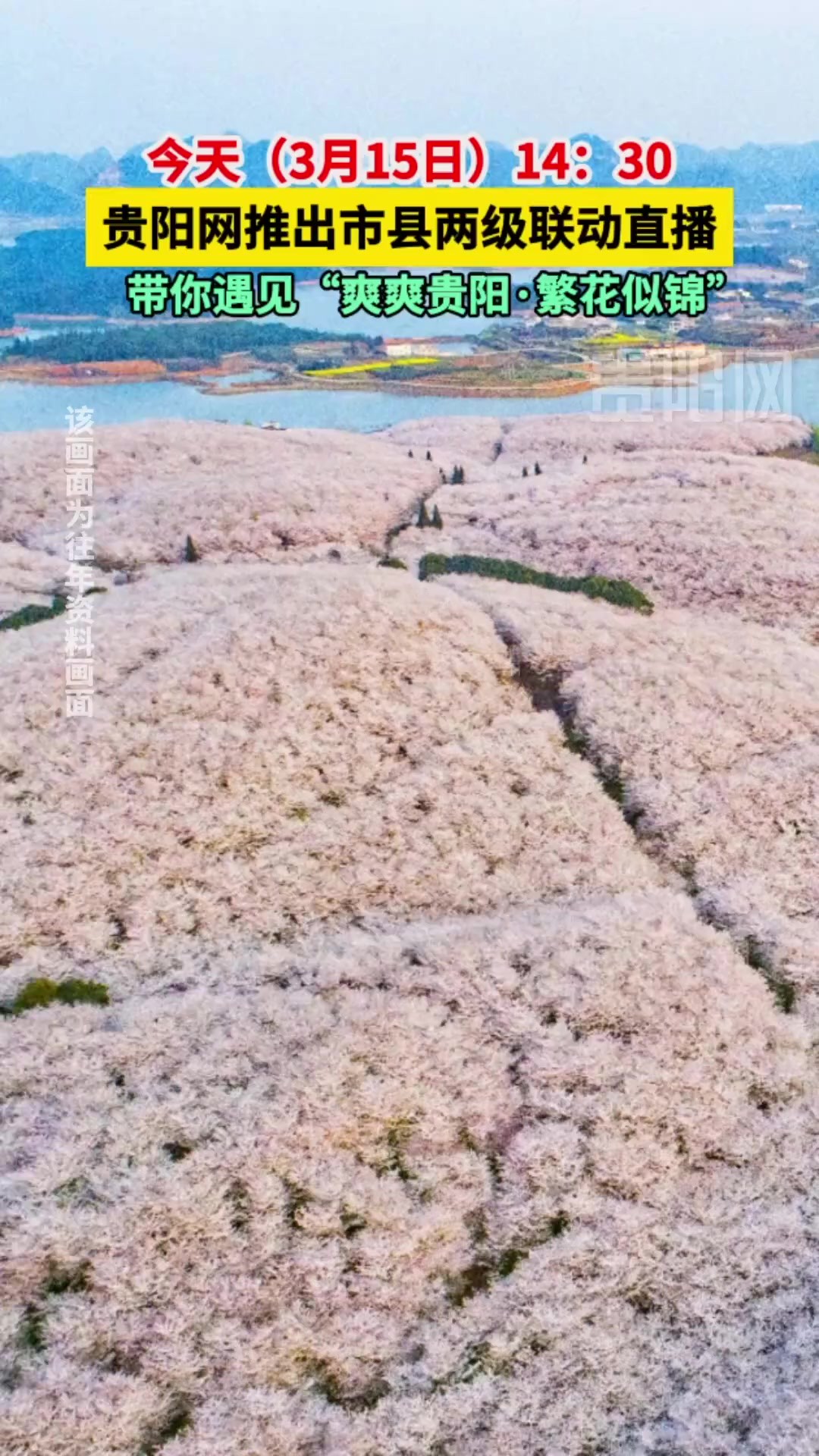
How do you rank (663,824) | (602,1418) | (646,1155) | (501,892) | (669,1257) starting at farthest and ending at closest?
(663,824), (501,892), (646,1155), (669,1257), (602,1418)

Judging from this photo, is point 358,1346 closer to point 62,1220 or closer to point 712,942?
point 62,1220

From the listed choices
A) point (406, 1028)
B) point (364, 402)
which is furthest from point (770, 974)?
point (364, 402)

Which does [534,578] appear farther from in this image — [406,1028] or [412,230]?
[406,1028]

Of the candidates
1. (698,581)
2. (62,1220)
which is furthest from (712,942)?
(698,581)

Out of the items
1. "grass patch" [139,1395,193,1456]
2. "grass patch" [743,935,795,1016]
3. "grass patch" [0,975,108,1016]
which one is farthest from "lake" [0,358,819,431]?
"grass patch" [139,1395,193,1456]

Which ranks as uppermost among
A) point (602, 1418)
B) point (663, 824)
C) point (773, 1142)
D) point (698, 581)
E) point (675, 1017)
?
point (698, 581)

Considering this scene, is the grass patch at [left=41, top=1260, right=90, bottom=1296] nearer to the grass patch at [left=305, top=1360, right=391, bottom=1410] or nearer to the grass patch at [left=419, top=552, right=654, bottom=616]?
the grass patch at [left=305, top=1360, right=391, bottom=1410]
